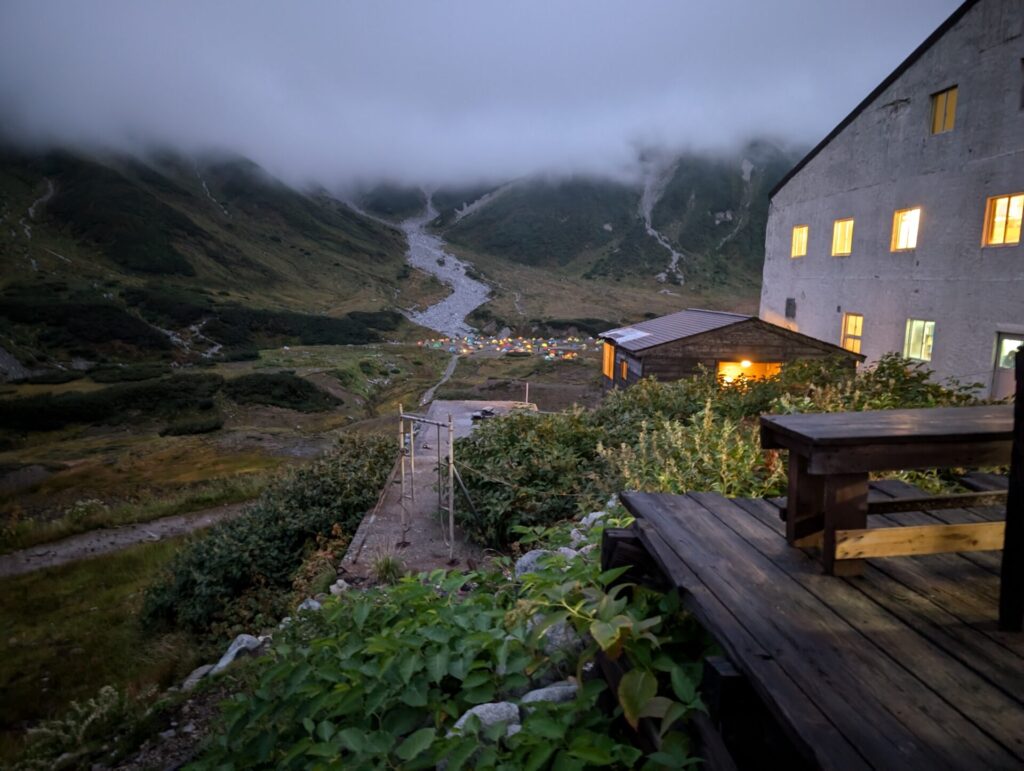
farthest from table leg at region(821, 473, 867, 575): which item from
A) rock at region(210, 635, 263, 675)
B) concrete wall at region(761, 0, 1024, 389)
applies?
concrete wall at region(761, 0, 1024, 389)

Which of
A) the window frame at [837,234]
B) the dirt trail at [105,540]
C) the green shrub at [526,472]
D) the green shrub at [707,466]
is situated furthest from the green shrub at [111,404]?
the green shrub at [707,466]

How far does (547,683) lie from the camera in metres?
3.67

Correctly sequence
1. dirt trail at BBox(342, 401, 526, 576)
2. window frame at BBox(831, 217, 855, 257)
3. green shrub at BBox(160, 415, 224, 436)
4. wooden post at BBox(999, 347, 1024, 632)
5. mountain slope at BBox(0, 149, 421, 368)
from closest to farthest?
wooden post at BBox(999, 347, 1024, 632) → dirt trail at BBox(342, 401, 526, 576) → window frame at BBox(831, 217, 855, 257) → green shrub at BBox(160, 415, 224, 436) → mountain slope at BBox(0, 149, 421, 368)

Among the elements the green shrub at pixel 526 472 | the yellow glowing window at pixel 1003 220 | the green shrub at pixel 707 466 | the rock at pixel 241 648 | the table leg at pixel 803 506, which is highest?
the yellow glowing window at pixel 1003 220

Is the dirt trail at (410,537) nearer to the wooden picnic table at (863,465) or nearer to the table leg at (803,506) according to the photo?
the table leg at (803,506)

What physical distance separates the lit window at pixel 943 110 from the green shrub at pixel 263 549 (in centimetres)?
1718

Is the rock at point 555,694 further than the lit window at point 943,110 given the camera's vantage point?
No

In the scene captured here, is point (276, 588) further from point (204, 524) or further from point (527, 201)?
point (527, 201)

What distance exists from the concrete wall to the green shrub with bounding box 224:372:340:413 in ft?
91.6

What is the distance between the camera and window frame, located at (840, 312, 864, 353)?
1952cm

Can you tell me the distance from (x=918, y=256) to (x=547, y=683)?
18.0 m

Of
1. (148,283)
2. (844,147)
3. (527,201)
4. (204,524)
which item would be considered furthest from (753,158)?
(204,524)

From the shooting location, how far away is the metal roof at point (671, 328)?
826 inches

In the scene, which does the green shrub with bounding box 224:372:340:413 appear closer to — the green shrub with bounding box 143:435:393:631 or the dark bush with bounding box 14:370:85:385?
the dark bush with bounding box 14:370:85:385
